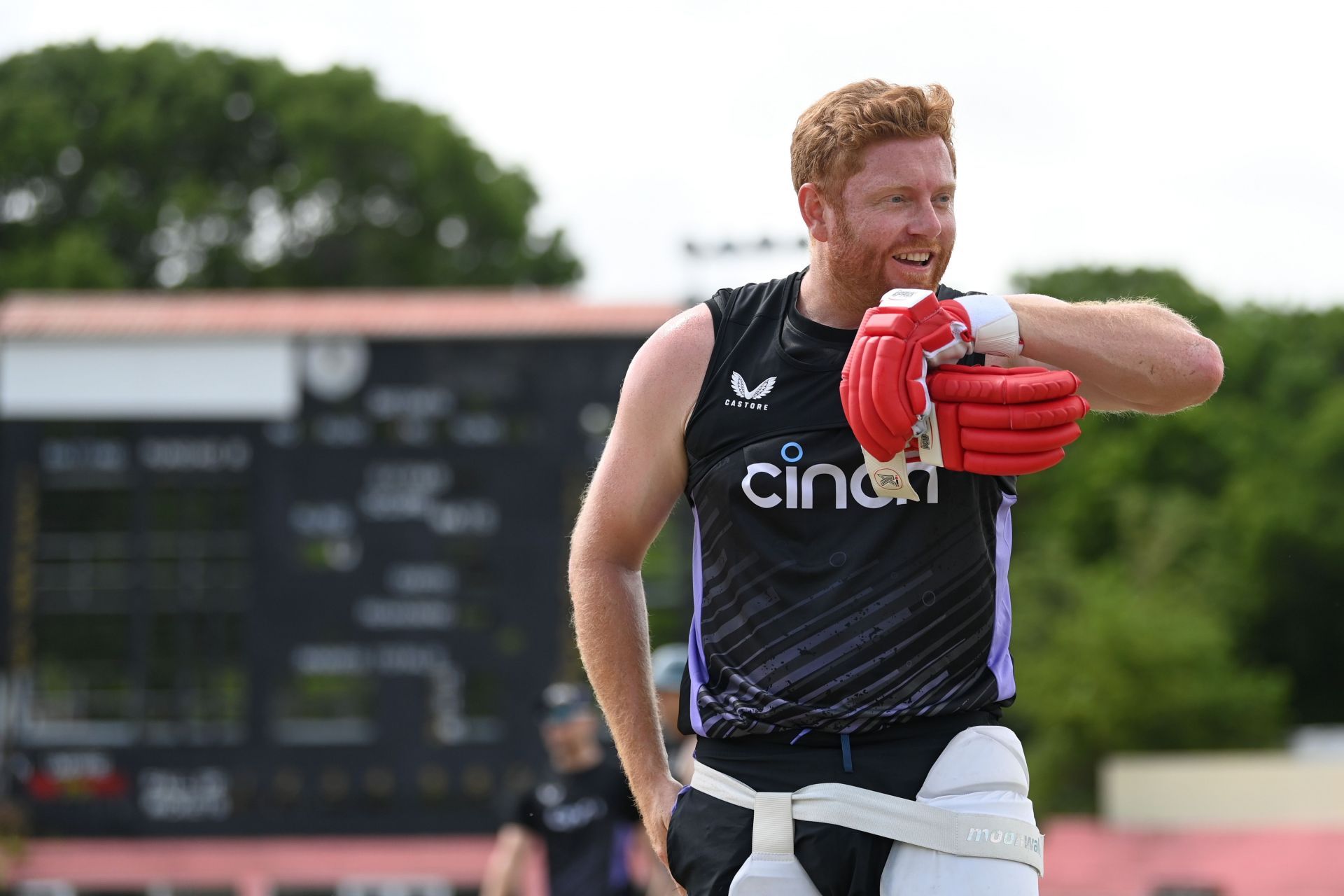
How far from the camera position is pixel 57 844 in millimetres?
15656

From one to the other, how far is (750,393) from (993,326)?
0.38 metres

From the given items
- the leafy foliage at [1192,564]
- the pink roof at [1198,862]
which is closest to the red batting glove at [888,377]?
the pink roof at [1198,862]

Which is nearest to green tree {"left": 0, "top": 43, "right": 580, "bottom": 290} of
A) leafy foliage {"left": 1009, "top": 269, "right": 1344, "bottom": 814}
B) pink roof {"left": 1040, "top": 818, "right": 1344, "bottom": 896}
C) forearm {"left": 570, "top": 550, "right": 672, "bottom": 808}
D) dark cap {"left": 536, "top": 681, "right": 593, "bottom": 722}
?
leafy foliage {"left": 1009, "top": 269, "right": 1344, "bottom": 814}

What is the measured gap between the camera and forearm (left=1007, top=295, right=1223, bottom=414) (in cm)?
255

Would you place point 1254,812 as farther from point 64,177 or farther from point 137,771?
point 64,177

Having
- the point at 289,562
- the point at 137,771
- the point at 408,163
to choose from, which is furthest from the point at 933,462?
the point at 408,163

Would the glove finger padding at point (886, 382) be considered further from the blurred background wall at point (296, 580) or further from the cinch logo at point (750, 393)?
the blurred background wall at point (296, 580)

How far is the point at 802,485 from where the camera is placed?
8.41 ft

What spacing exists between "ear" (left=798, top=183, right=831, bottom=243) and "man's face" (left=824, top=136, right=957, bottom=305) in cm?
3

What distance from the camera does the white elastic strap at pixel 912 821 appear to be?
245cm

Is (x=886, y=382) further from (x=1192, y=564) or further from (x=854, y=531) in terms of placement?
(x=1192, y=564)

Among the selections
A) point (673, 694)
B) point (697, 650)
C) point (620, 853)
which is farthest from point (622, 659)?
point (620, 853)

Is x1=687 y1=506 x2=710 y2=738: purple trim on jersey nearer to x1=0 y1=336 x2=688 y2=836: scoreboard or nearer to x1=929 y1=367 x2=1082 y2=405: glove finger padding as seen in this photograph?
x1=929 y1=367 x2=1082 y2=405: glove finger padding

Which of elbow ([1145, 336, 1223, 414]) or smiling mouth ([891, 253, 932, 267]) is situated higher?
smiling mouth ([891, 253, 932, 267])
